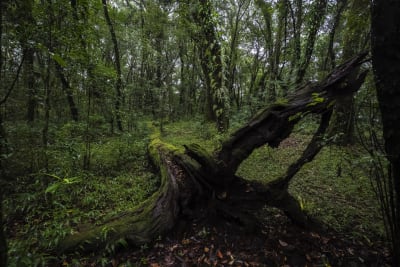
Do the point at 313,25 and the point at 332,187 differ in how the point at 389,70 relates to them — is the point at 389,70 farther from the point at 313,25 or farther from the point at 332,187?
the point at 313,25

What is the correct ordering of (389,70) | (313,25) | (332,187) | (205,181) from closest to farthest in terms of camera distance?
(389,70), (205,181), (332,187), (313,25)

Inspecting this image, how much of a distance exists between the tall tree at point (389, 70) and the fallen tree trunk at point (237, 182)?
68 cm

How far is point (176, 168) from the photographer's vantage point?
3859mm

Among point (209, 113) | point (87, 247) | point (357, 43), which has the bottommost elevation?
point (87, 247)

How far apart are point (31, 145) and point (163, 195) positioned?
9.88ft

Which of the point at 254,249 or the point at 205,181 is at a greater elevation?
the point at 205,181

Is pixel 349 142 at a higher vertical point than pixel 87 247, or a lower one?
higher

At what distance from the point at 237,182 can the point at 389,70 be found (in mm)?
2400

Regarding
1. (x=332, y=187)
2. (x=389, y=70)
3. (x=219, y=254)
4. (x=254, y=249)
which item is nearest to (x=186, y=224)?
(x=219, y=254)

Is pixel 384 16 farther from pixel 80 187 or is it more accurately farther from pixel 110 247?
pixel 80 187

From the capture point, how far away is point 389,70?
199cm

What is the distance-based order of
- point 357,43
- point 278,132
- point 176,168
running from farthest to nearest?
1. point 357,43
2. point 176,168
3. point 278,132

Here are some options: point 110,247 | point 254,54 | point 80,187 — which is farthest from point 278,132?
point 254,54

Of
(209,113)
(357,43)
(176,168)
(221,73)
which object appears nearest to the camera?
(176,168)
